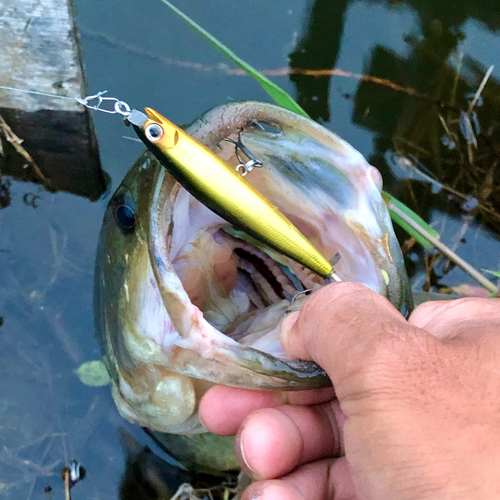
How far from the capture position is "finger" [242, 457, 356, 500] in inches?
40.8

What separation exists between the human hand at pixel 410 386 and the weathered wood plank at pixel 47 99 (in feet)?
4.99

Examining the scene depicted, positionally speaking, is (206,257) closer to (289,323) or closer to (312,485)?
(289,323)

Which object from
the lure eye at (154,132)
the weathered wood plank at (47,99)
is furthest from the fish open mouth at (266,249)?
the weathered wood plank at (47,99)

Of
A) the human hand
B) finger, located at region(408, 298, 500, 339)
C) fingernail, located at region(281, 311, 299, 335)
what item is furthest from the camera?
fingernail, located at region(281, 311, 299, 335)

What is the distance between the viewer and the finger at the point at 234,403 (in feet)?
3.71

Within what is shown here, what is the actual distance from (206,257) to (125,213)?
1.06ft

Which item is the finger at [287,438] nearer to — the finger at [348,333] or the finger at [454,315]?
the finger at [348,333]

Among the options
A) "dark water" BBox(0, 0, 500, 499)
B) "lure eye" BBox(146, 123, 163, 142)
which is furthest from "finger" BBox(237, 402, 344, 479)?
"dark water" BBox(0, 0, 500, 499)

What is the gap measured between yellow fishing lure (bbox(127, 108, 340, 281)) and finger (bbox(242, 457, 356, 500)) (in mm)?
473

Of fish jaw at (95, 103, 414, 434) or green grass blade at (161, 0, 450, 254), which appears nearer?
fish jaw at (95, 103, 414, 434)

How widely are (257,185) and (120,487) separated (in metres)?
1.37

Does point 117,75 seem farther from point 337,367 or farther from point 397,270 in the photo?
point 337,367

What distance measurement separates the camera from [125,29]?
2.26 m

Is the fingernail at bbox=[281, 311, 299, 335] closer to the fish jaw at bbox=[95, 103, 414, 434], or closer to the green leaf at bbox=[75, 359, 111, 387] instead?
the fish jaw at bbox=[95, 103, 414, 434]
